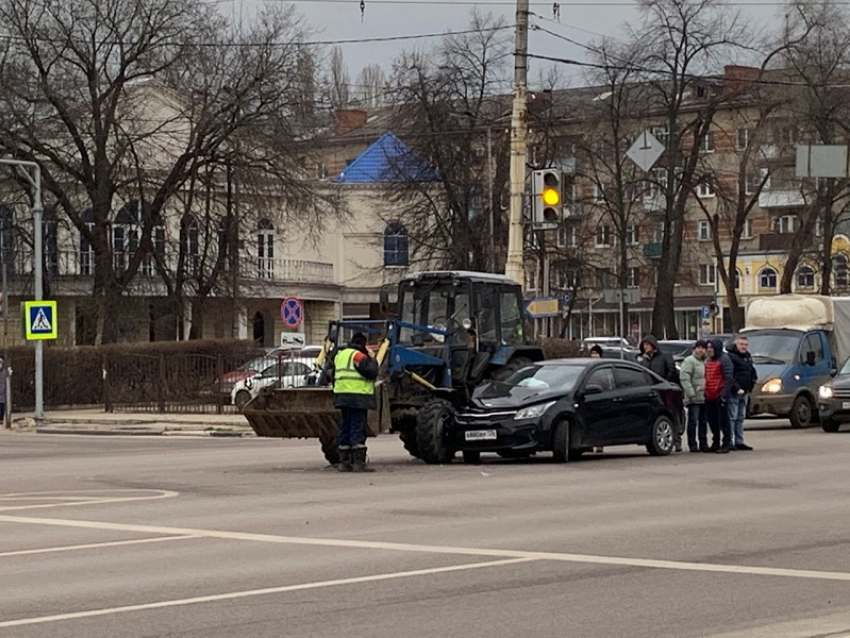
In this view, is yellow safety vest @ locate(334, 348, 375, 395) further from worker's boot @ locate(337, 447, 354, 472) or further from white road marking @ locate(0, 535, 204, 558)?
white road marking @ locate(0, 535, 204, 558)

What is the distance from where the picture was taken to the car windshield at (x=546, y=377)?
23.0 metres

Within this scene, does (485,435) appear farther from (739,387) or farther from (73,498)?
(73,498)

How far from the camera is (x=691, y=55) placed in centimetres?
5903

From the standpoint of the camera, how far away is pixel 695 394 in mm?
24672

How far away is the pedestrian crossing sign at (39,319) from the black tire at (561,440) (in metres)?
20.3

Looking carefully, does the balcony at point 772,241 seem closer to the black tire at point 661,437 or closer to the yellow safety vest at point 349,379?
the black tire at point 661,437

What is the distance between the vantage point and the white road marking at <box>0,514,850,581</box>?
11.8 m

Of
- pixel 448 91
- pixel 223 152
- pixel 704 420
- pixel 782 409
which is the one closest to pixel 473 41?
pixel 448 91

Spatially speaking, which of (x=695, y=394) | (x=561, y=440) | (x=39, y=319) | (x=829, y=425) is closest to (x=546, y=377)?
(x=561, y=440)

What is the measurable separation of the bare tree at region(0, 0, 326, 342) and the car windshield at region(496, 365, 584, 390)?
87.1 feet

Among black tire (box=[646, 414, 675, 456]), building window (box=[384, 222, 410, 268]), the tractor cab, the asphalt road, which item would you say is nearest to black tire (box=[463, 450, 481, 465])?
the asphalt road

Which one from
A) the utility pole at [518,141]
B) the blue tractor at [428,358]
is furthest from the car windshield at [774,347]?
the blue tractor at [428,358]

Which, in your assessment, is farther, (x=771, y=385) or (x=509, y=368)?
(x=771, y=385)

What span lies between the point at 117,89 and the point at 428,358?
91.3ft
